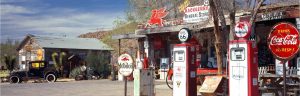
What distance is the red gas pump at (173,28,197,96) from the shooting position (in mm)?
13102

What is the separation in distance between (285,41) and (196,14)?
1243cm

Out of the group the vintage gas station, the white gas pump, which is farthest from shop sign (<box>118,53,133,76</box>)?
the white gas pump

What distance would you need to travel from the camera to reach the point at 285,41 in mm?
9875

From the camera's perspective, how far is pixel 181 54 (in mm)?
13328

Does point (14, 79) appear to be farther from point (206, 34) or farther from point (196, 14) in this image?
point (196, 14)

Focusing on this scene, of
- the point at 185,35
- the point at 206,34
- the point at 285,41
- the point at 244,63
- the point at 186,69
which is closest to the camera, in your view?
the point at 285,41

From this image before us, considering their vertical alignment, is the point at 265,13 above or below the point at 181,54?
above

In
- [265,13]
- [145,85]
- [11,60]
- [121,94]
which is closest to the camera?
[145,85]

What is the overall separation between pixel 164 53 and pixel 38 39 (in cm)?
2078

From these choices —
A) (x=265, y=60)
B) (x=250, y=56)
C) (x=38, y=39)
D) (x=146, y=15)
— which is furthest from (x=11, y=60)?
(x=250, y=56)

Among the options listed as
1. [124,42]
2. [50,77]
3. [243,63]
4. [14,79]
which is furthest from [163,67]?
[124,42]

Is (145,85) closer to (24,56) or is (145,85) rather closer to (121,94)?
(121,94)

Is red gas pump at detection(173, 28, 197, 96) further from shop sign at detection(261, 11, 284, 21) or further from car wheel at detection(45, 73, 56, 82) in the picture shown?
car wheel at detection(45, 73, 56, 82)

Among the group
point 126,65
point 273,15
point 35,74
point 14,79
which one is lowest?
point 14,79
